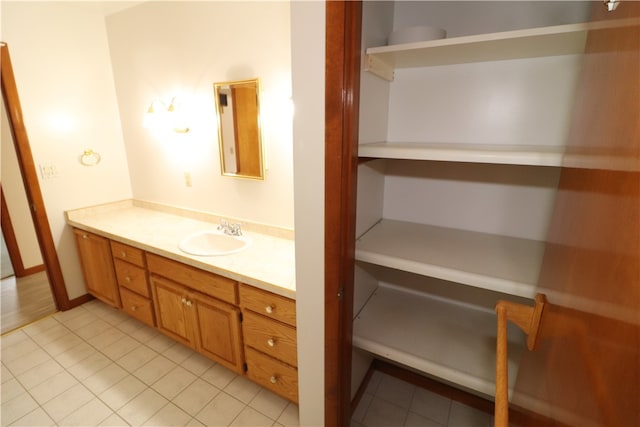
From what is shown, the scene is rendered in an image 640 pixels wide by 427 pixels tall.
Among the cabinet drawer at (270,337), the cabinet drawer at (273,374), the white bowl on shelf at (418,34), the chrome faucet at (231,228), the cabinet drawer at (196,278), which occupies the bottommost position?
the cabinet drawer at (273,374)

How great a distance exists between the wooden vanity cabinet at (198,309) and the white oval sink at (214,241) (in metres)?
0.21

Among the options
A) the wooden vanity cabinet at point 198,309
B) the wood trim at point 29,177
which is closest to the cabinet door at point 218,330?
the wooden vanity cabinet at point 198,309

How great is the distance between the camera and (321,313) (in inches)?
44.9

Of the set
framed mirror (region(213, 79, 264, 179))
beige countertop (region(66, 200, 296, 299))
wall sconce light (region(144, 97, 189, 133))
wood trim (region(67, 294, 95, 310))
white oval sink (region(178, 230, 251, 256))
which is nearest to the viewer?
beige countertop (region(66, 200, 296, 299))

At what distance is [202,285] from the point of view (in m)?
1.72

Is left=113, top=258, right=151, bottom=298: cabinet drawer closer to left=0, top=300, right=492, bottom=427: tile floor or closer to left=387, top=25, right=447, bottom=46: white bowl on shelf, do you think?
left=0, top=300, right=492, bottom=427: tile floor

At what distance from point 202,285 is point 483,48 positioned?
1.74 m

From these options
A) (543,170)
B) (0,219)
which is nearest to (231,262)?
(543,170)

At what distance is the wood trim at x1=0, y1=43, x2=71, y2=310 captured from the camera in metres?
2.05

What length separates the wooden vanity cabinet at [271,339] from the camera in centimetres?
145

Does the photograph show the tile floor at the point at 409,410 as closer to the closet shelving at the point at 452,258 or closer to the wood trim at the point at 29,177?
the closet shelving at the point at 452,258

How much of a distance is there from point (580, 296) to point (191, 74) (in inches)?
92.9

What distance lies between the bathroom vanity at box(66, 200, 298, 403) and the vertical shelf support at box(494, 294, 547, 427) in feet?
2.75

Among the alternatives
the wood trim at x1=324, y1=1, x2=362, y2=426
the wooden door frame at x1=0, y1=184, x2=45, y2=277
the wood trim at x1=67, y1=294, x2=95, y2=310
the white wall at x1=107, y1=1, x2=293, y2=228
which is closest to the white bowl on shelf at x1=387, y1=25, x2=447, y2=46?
the wood trim at x1=324, y1=1, x2=362, y2=426
